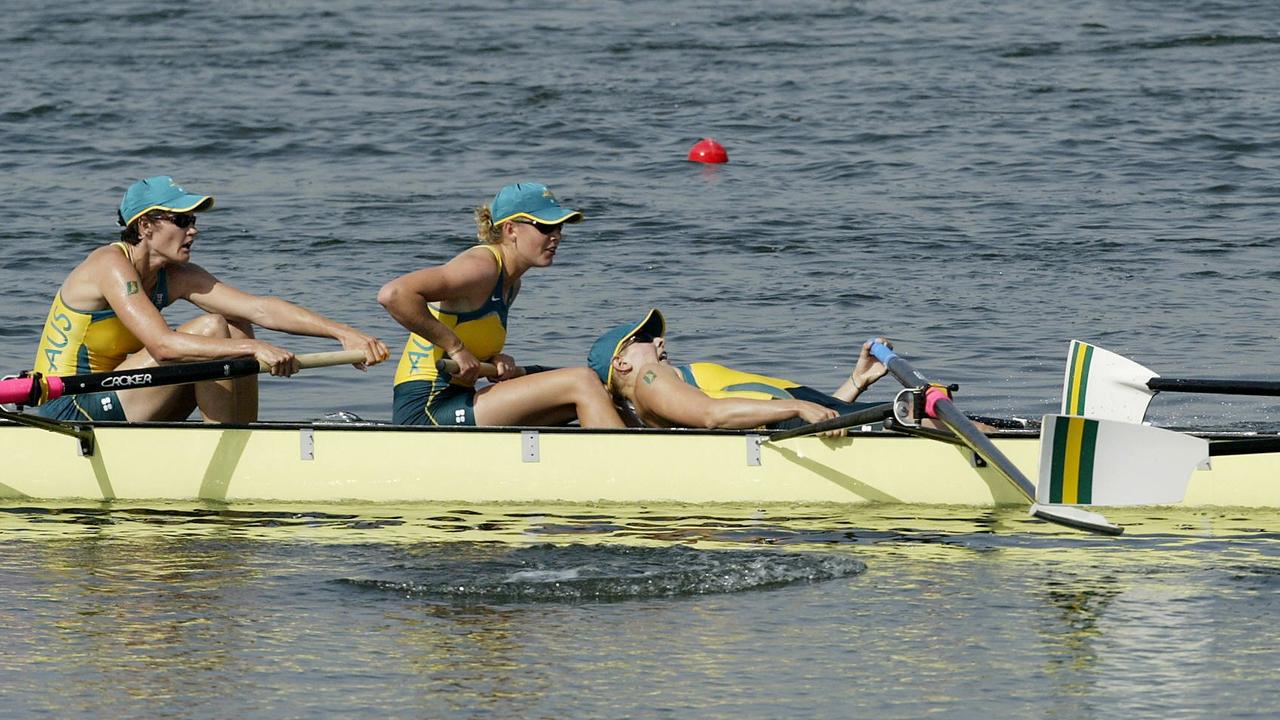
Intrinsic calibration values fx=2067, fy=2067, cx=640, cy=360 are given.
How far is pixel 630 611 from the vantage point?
7.73 meters

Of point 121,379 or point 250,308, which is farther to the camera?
point 250,308

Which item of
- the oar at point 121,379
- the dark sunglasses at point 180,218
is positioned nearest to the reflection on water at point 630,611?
the oar at point 121,379

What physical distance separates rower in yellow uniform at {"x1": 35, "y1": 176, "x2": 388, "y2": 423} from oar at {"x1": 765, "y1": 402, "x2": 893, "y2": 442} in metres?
1.85

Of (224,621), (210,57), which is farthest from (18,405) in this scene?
(210,57)

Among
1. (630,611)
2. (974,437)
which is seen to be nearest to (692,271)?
(974,437)

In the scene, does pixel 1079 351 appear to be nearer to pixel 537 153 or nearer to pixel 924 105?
pixel 537 153

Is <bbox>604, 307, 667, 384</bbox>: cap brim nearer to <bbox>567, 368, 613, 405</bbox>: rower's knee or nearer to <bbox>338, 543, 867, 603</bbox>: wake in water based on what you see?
<bbox>567, 368, 613, 405</bbox>: rower's knee

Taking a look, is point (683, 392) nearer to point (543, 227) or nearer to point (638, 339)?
point (638, 339)

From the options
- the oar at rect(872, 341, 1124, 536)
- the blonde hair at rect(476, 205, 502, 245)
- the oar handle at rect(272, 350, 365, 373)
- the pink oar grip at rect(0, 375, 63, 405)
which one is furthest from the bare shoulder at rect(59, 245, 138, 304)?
the oar at rect(872, 341, 1124, 536)

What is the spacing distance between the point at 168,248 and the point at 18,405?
0.95m

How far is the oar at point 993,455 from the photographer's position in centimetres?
780

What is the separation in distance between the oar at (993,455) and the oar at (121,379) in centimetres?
260

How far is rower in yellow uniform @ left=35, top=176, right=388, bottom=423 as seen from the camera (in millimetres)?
9062

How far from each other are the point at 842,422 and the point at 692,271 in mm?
7956
